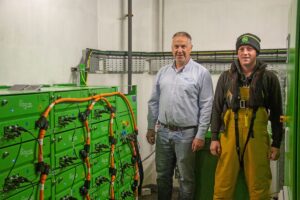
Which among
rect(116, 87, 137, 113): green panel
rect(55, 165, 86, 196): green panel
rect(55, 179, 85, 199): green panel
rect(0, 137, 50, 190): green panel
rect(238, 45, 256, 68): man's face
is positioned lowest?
rect(55, 179, 85, 199): green panel

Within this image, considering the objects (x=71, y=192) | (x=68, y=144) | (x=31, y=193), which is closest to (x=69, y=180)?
(x=71, y=192)

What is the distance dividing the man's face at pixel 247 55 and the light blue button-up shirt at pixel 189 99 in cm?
40

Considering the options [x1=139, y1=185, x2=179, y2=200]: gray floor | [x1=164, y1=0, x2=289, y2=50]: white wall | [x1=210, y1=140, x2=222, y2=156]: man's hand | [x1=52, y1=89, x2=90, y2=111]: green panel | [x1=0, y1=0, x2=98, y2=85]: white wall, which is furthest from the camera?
[x1=139, y1=185, x2=179, y2=200]: gray floor

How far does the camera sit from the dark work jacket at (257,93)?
8.04 ft

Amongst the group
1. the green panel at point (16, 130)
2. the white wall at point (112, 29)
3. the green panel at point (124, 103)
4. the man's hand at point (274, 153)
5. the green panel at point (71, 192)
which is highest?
the white wall at point (112, 29)

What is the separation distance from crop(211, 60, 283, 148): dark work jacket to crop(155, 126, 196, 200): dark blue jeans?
31cm

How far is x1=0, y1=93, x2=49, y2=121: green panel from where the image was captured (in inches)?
65.5

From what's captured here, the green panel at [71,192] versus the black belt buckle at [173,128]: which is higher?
the black belt buckle at [173,128]

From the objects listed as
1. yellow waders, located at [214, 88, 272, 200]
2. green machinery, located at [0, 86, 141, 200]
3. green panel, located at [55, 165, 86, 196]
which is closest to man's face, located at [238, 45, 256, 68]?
yellow waders, located at [214, 88, 272, 200]

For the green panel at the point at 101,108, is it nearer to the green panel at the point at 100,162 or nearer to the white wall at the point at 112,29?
the green panel at the point at 100,162

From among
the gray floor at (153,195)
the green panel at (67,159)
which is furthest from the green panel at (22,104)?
the gray floor at (153,195)

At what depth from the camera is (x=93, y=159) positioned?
2.53 metres

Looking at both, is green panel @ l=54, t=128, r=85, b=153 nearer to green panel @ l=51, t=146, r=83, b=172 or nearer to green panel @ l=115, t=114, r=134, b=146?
green panel @ l=51, t=146, r=83, b=172

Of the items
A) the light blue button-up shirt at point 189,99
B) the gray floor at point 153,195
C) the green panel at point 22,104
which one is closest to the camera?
the green panel at point 22,104
